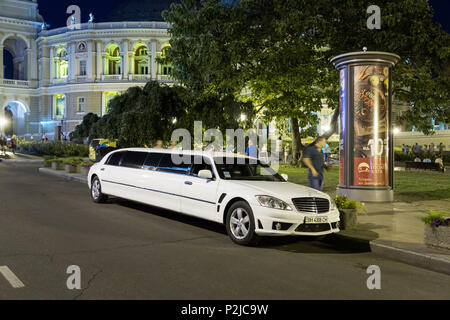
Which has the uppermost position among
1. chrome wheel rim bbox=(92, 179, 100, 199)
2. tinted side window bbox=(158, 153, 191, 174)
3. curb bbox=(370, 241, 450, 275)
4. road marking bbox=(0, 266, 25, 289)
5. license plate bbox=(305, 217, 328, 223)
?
tinted side window bbox=(158, 153, 191, 174)

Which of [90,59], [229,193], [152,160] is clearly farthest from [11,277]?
[90,59]

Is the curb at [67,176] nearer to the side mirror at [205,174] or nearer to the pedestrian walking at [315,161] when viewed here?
the pedestrian walking at [315,161]

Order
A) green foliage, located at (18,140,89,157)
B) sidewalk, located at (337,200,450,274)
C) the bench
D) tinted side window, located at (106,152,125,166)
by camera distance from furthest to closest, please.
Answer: green foliage, located at (18,140,89,157) < the bench < tinted side window, located at (106,152,125,166) < sidewalk, located at (337,200,450,274)

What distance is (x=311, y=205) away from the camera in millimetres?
8148

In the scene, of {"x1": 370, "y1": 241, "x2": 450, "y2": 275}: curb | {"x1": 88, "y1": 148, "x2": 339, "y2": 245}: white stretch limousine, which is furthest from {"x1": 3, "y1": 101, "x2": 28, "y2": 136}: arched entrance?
{"x1": 370, "y1": 241, "x2": 450, "y2": 275}: curb

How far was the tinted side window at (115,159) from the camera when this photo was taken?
1241 centimetres

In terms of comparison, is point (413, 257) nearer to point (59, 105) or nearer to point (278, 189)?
point (278, 189)

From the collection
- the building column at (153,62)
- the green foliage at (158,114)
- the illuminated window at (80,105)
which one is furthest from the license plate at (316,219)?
the illuminated window at (80,105)

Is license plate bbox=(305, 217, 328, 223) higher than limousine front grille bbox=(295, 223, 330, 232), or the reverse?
license plate bbox=(305, 217, 328, 223)

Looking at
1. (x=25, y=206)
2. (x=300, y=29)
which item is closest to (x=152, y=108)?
(x=300, y=29)

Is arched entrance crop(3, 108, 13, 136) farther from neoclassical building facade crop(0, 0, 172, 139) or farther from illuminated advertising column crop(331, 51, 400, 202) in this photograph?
illuminated advertising column crop(331, 51, 400, 202)

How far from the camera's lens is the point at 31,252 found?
705 cm

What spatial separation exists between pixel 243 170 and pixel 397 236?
3.17 meters

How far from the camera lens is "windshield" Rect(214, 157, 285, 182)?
9180mm
